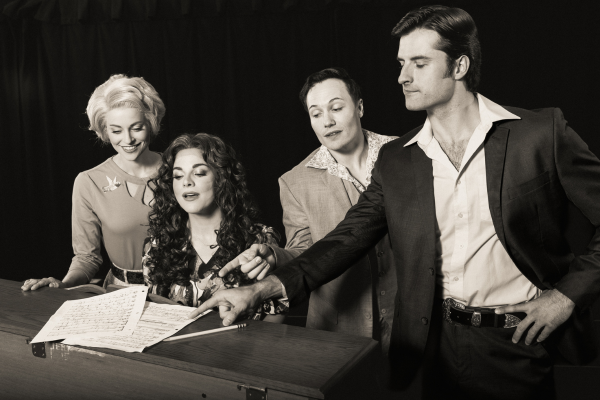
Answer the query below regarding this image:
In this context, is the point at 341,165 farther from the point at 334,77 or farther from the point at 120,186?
Result: the point at 120,186

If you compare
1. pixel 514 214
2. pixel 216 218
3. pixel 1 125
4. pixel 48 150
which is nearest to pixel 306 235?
pixel 216 218

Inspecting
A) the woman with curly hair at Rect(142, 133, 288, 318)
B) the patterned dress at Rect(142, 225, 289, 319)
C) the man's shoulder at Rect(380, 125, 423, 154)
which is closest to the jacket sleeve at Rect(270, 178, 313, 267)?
the woman with curly hair at Rect(142, 133, 288, 318)

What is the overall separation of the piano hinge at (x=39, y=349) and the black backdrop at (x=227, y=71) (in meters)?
2.98

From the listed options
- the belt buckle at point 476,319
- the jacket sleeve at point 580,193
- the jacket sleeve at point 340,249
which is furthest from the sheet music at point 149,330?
the jacket sleeve at point 580,193

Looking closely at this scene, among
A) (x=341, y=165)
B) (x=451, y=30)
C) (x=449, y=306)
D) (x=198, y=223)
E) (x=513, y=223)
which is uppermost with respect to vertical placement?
(x=451, y=30)

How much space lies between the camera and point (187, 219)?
8.02 feet

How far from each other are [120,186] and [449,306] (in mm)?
1660

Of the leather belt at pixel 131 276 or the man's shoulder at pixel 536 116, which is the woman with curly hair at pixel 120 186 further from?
the man's shoulder at pixel 536 116

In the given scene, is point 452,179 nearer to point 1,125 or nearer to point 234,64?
point 234,64

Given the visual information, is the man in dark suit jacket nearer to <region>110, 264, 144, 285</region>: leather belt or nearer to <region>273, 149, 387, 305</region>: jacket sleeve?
<region>273, 149, 387, 305</region>: jacket sleeve

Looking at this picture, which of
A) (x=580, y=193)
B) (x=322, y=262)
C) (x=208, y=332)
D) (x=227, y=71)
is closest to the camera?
(x=208, y=332)

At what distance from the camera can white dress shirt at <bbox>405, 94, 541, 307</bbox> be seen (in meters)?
1.86

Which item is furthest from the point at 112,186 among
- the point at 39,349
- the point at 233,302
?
the point at 233,302

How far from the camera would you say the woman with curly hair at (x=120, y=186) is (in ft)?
8.68
